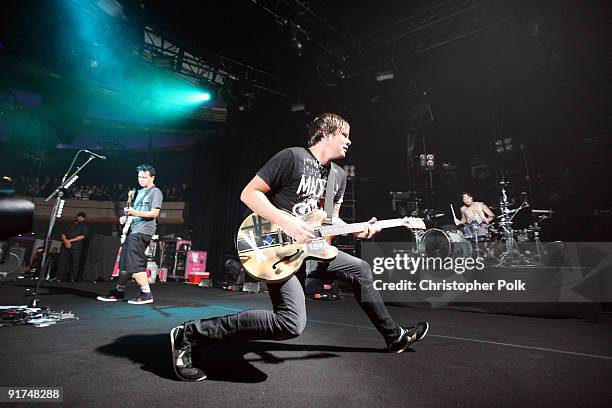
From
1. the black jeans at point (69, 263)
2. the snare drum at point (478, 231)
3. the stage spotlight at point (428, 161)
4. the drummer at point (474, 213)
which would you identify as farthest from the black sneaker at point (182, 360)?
the stage spotlight at point (428, 161)

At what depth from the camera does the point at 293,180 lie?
2.06 metres

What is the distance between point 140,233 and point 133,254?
0.32 m

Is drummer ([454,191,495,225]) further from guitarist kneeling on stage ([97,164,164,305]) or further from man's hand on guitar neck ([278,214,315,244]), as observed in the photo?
guitarist kneeling on stage ([97,164,164,305])

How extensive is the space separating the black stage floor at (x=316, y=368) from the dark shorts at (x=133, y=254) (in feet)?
3.01

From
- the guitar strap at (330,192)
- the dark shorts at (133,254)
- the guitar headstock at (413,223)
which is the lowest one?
the dark shorts at (133,254)

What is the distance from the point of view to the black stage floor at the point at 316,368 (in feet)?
5.06

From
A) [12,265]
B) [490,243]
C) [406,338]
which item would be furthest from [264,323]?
[12,265]

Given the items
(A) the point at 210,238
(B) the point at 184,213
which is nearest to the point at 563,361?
(A) the point at 210,238

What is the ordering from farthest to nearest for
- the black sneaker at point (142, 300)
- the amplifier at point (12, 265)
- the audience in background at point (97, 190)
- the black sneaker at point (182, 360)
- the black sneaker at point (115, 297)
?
the audience in background at point (97, 190), the amplifier at point (12, 265), the black sneaker at point (115, 297), the black sneaker at point (142, 300), the black sneaker at point (182, 360)

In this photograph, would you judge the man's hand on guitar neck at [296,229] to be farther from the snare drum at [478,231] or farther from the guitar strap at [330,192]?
the snare drum at [478,231]

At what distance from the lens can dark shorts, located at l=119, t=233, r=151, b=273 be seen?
14.0 feet

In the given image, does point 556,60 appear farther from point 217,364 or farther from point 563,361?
point 217,364

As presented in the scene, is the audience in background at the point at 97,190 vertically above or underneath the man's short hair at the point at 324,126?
above

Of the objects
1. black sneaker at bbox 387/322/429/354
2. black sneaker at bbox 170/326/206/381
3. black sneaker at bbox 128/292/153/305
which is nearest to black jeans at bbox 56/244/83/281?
black sneaker at bbox 128/292/153/305
